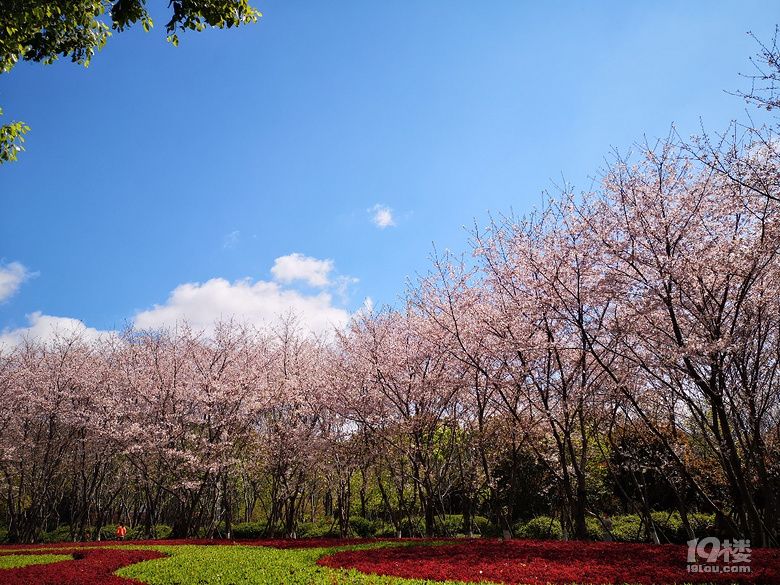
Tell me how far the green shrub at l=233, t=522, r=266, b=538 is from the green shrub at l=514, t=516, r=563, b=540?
1133 cm

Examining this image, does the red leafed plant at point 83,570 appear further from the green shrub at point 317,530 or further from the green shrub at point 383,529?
the green shrub at point 383,529

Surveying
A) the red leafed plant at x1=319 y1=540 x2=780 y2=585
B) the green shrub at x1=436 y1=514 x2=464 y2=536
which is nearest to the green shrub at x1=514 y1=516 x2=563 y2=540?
the green shrub at x1=436 y1=514 x2=464 y2=536

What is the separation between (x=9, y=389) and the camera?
21188 millimetres

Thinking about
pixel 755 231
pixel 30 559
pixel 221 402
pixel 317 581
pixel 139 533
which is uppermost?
pixel 755 231

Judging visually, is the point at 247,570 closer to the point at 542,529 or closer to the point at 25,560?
the point at 25,560

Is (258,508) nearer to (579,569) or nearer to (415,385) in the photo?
(415,385)

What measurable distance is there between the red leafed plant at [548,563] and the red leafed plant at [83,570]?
4.08 meters

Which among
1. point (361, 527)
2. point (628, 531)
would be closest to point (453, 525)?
point (361, 527)

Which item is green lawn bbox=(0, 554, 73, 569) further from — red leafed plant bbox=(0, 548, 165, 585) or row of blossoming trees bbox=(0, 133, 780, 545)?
row of blossoming trees bbox=(0, 133, 780, 545)

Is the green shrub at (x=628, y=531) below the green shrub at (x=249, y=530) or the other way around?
the other way around

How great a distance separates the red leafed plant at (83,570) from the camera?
325 inches

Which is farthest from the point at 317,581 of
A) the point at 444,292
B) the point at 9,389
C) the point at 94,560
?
the point at 9,389

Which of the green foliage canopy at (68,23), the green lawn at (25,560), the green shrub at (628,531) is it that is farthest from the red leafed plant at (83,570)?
the green shrub at (628,531)

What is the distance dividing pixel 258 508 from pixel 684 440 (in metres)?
24.3
